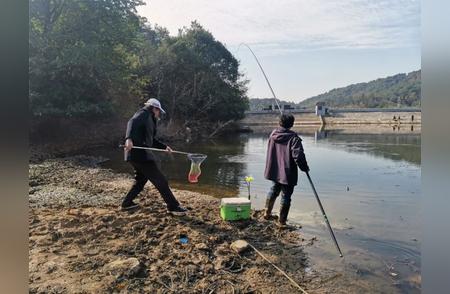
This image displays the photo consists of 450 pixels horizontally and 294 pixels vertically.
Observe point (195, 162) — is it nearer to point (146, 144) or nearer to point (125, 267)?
point (146, 144)

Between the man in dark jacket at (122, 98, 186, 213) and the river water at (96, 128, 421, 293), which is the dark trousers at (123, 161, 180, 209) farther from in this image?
the river water at (96, 128, 421, 293)

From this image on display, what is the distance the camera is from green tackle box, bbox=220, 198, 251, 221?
18.8 ft

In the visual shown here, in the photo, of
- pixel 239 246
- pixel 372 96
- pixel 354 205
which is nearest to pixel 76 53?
pixel 354 205

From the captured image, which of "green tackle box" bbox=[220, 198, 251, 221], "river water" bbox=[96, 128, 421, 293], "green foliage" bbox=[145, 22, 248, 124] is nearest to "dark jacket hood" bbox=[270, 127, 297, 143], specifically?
"green tackle box" bbox=[220, 198, 251, 221]

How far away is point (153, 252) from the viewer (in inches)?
172

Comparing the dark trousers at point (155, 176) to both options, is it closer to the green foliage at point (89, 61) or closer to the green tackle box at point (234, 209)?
the green tackle box at point (234, 209)

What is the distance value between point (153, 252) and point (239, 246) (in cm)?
105

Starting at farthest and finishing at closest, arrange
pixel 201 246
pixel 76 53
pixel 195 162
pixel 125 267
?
pixel 76 53, pixel 195 162, pixel 201 246, pixel 125 267

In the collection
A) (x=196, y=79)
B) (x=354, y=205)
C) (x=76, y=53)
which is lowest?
(x=354, y=205)

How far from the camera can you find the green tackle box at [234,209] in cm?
572

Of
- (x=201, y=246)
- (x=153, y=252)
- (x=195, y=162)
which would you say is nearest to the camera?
(x=153, y=252)

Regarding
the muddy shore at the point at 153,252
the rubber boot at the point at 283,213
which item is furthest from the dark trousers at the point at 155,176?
Result: the rubber boot at the point at 283,213
